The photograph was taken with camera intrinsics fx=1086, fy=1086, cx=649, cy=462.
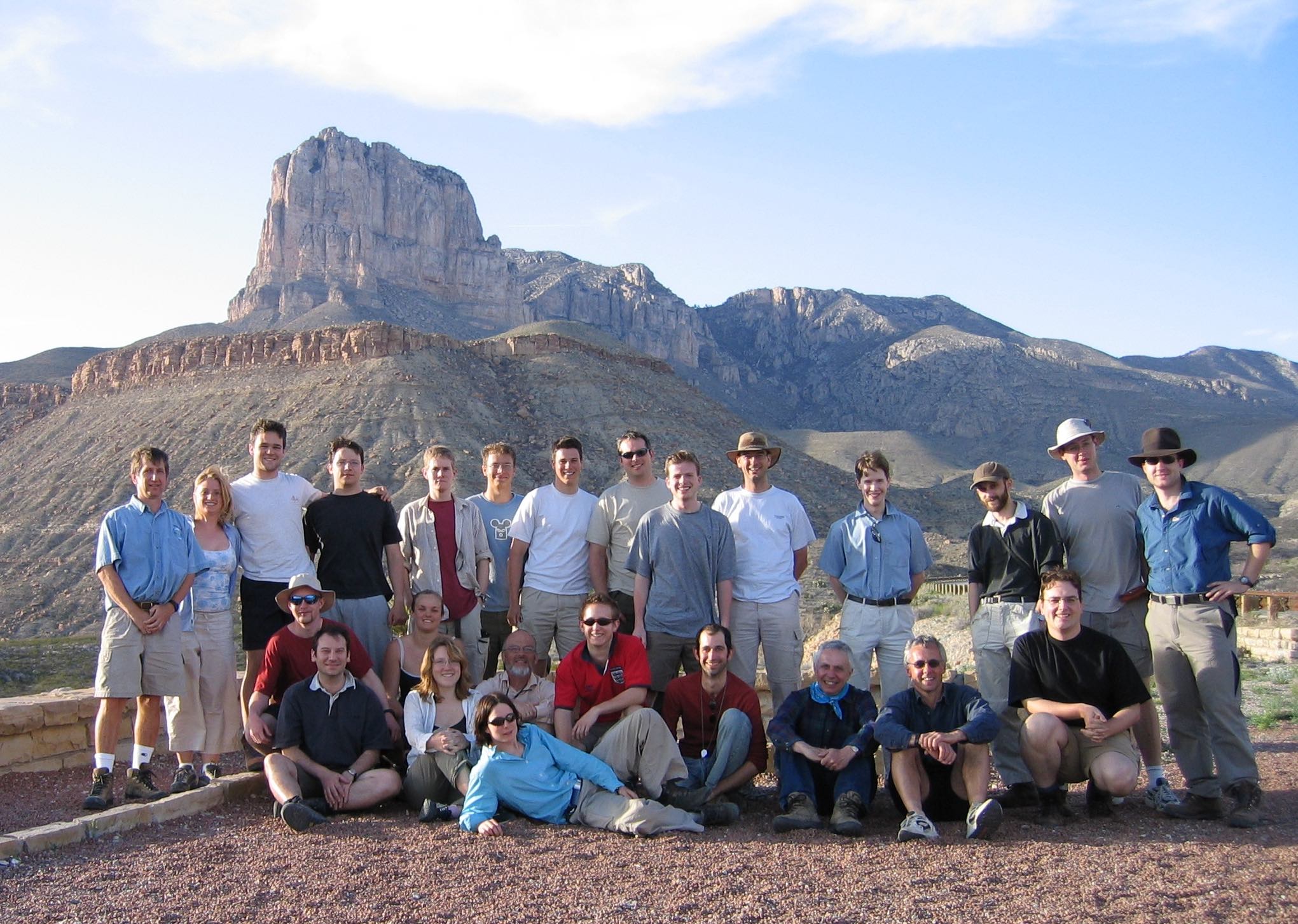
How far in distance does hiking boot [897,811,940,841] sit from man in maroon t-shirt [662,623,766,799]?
110 centimetres

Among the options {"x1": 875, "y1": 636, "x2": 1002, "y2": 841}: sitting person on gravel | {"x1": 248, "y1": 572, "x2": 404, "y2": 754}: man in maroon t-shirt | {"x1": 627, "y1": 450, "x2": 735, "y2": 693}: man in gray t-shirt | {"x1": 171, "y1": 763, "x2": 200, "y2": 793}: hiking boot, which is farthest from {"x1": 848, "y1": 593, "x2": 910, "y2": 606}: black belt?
{"x1": 171, "y1": 763, "x2": 200, "y2": 793}: hiking boot

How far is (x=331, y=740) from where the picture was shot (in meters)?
6.52

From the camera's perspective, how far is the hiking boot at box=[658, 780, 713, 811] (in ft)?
20.2

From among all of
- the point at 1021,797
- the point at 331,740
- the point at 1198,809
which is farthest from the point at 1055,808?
the point at 331,740

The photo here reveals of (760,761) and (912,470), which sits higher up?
(912,470)

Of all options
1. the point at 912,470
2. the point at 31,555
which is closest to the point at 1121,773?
the point at 31,555

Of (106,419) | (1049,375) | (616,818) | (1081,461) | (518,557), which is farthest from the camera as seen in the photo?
(1049,375)

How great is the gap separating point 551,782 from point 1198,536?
4.10 meters

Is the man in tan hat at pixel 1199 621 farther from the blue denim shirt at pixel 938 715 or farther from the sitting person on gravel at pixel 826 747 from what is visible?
the sitting person on gravel at pixel 826 747

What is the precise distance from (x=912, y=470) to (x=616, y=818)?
296 ft

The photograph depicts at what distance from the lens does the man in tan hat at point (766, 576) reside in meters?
7.60

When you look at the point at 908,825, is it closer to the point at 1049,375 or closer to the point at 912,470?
the point at 912,470

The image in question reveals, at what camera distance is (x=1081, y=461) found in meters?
7.09

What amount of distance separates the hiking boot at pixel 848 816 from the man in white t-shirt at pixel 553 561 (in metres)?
2.54
